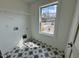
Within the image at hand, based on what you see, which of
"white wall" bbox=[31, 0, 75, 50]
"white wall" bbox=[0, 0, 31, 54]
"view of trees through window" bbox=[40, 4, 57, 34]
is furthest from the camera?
"view of trees through window" bbox=[40, 4, 57, 34]

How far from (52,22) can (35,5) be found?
1.13m

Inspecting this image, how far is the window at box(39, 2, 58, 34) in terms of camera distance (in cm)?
226

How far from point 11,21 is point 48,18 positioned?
56.9 inches

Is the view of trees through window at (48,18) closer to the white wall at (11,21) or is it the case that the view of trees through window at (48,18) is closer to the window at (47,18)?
the window at (47,18)

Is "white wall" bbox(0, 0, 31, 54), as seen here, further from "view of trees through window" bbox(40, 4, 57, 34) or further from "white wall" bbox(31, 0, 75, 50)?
"view of trees through window" bbox(40, 4, 57, 34)

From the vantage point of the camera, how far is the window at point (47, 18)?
226 centimetres

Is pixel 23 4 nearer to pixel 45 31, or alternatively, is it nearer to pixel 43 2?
pixel 43 2

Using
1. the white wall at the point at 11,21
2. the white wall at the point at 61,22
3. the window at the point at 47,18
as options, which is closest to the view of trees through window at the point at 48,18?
the window at the point at 47,18

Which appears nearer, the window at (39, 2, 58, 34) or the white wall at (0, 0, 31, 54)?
the white wall at (0, 0, 31, 54)

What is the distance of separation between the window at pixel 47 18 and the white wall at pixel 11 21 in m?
0.70

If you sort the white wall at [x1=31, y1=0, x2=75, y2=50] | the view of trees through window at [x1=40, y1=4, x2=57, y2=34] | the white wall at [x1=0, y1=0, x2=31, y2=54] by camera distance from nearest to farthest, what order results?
the white wall at [x1=31, y1=0, x2=75, y2=50], the white wall at [x1=0, y1=0, x2=31, y2=54], the view of trees through window at [x1=40, y1=4, x2=57, y2=34]

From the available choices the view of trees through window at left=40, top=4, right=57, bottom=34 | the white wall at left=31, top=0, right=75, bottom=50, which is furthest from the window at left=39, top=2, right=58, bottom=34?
the white wall at left=31, top=0, right=75, bottom=50

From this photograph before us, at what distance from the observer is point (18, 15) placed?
235cm

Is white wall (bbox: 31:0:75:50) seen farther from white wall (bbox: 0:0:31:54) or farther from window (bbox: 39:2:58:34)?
white wall (bbox: 0:0:31:54)
